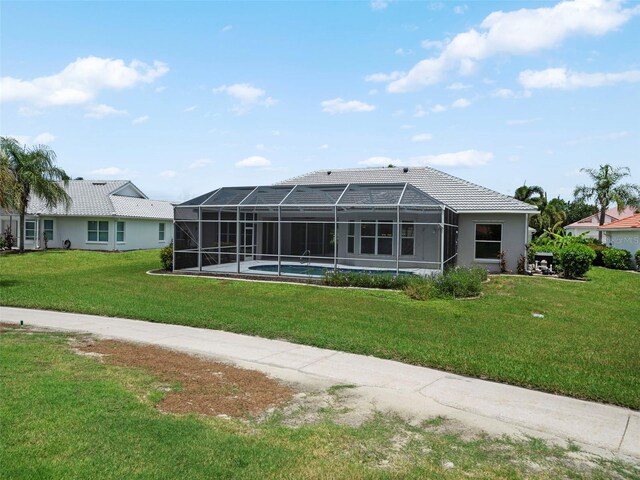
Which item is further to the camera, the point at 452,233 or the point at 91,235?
the point at 91,235

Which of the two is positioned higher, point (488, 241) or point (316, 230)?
point (316, 230)

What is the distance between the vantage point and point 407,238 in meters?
21.4

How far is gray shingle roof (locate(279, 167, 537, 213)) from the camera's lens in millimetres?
20453

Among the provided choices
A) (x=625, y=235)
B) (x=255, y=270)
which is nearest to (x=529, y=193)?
(x=625, y=235)

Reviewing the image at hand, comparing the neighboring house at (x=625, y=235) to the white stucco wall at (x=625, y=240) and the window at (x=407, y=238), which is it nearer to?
the white stucco wall at (x=625, y=240)

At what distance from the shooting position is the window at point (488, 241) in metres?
20.7

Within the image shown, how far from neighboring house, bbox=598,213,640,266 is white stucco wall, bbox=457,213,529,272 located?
976 cm

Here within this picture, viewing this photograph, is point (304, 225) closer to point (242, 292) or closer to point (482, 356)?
point (242, 292)

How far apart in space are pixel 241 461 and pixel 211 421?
98 cm

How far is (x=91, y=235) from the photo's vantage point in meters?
30.5

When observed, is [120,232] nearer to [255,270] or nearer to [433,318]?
[255,270]

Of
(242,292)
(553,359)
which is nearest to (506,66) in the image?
(553,359)

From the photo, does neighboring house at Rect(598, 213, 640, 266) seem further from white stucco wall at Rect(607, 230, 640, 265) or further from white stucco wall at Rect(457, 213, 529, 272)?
white stucco wall at Rect(457, 213, 529, 272)

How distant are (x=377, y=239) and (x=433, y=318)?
36.8 feet
